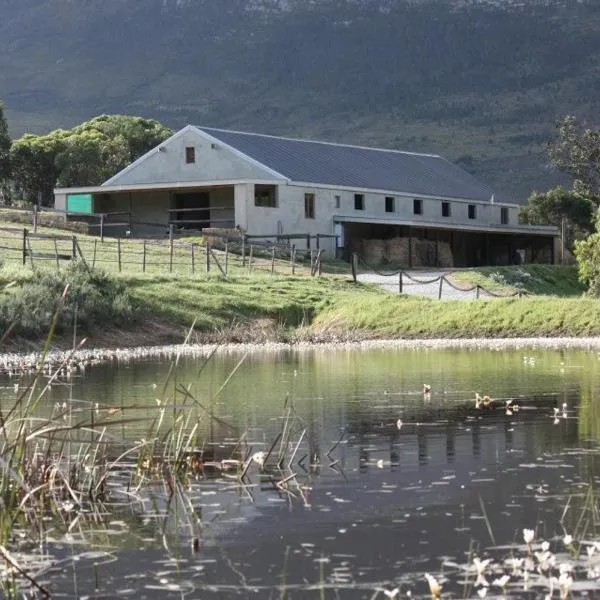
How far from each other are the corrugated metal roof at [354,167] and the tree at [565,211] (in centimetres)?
449

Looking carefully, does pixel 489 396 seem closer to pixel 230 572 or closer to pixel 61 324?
pixel 230 572

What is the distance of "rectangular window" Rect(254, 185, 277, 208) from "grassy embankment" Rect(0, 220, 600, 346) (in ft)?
Result: 60.2

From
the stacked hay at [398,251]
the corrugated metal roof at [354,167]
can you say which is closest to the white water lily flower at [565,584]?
the stacked hay at [398,251]

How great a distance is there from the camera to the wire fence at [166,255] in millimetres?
49344

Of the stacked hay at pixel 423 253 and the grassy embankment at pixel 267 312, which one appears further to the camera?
the stacked hay at pixel 423 253

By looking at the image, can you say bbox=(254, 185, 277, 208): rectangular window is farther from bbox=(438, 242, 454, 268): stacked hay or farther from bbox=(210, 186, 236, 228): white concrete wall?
bbox=(438, 242, 454, 268): stacked hay

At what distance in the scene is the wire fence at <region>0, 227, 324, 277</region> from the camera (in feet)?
162

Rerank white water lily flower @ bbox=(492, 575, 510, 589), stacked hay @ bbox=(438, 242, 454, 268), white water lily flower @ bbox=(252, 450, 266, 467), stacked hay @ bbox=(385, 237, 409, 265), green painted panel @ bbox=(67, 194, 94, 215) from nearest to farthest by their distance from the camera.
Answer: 1. white water lily flower @ bbox=(492, 575, 510, 589)
2. white water lily flower @ bbox=(252, 450, 266, 467)
3. stacked hay @ bbox=(385, 237, 409, 265)
4. stacked hay @ bbox=(438, 242, 454, 268)
5. green painted panel @ bbox=(67, 194, 94, 215)

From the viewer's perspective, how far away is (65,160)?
85438 millimetres

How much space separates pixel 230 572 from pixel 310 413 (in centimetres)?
1070

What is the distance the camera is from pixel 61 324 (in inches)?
1528

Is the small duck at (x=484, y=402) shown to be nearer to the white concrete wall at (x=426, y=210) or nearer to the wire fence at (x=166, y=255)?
the wire fence at (x=166, y=255)

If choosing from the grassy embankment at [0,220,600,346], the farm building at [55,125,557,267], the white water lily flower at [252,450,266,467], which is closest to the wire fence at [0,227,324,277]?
the farm building at [55,125,557,267]

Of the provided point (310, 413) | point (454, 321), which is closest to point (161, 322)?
point (454, 321)
